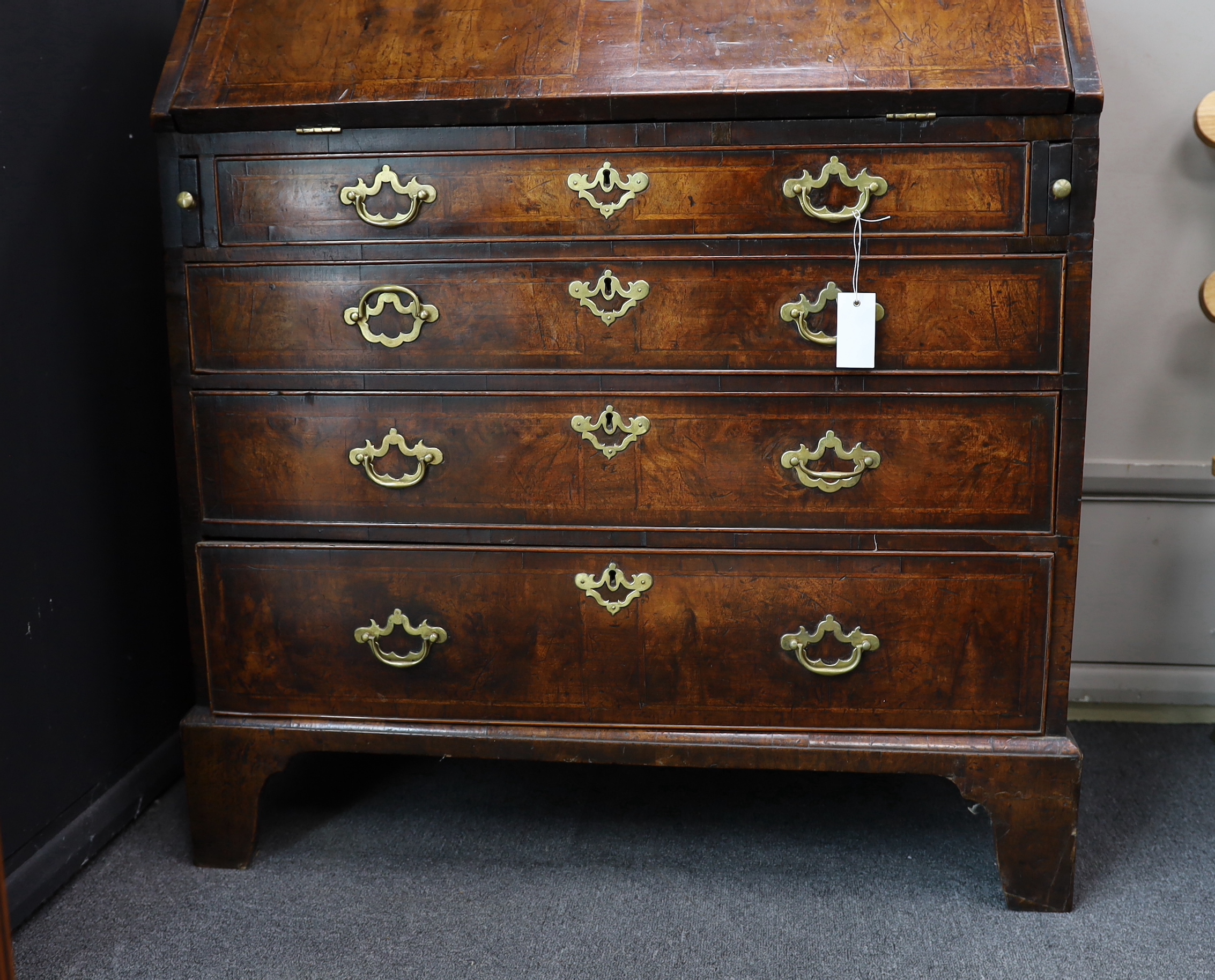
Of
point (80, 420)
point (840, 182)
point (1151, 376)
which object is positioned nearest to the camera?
point (840, 182)

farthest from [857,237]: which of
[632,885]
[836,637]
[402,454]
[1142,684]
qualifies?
[1142,684]

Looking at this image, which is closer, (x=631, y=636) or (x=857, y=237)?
(x=857, y=237)

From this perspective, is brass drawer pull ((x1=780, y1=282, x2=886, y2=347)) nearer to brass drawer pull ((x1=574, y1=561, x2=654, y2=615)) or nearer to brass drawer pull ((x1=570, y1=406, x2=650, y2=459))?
brass drawer pull ((x1=570, y1=406, x2=650, y2=459))

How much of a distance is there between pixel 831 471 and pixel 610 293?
0.40 metres

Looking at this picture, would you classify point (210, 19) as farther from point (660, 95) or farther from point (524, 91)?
point (660, 95)

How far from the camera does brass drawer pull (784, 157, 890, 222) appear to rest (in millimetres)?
1437

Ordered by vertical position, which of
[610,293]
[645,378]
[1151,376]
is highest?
[610,293]

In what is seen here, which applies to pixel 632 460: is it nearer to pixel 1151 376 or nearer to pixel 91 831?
pixel 91 831

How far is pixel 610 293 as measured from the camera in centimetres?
150

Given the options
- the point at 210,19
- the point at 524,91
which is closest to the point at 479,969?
the point at 524,91

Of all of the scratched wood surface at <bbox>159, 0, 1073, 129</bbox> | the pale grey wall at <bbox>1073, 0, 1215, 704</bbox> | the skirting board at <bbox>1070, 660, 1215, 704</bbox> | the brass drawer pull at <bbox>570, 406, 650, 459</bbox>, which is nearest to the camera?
the scratched wood surface at <bbox>159, 0, 1073, 129</bbox>

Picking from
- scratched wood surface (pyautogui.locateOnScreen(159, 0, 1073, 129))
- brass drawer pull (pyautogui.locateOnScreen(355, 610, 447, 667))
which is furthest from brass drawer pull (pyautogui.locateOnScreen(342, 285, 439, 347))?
brass drawer pull (pyautogui.locateOnScreen(355, 610, 447, 667))

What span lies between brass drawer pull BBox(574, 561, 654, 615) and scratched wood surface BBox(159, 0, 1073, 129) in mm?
642

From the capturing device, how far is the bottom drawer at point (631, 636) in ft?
5.04
